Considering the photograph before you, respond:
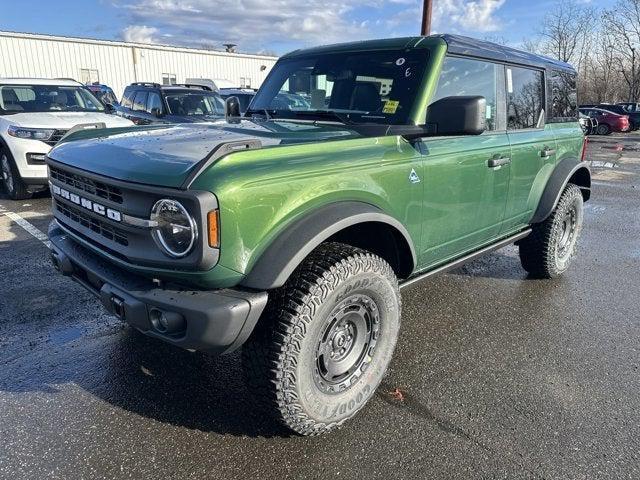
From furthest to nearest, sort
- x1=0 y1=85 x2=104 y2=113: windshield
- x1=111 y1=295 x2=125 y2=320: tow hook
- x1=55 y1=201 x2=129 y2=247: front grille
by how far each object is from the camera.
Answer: x1=0 y1=85 x2=104 y2=113: windshield → x1=55 y1=201 x2=129 y2=247: front grille → x1=111 y1=295 x2=125 y2=320: tow hook

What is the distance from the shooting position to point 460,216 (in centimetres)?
339

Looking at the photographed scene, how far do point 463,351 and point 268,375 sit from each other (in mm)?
1697

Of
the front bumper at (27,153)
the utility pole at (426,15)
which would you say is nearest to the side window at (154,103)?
the front bumper at (27,153)

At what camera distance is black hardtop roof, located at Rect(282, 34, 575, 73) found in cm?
327

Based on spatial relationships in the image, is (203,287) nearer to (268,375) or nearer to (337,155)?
(268,375)

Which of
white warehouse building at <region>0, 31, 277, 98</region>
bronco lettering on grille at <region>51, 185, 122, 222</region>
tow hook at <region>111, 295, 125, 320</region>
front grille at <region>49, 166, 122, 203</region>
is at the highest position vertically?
white warehouse building at <region>0, 31, 277, 98</region>

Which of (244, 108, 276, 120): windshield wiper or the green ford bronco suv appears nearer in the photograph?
the green ford bronco suv

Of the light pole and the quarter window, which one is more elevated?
the light pole

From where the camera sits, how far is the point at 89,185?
2623 mm

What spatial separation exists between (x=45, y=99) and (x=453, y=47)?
7.79 metres

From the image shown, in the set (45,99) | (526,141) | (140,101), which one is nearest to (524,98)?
(526,141)

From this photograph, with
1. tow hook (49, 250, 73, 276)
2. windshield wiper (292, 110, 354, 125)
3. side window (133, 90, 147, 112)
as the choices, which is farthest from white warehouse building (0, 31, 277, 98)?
tow hook (49, 250, 73, 276)

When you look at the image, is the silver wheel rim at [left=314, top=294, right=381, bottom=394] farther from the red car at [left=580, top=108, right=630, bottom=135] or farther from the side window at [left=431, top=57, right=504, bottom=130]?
the red car at [left=580, top=108, right=630, bottom=135]

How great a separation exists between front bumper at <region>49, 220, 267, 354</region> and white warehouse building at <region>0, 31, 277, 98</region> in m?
23.2
